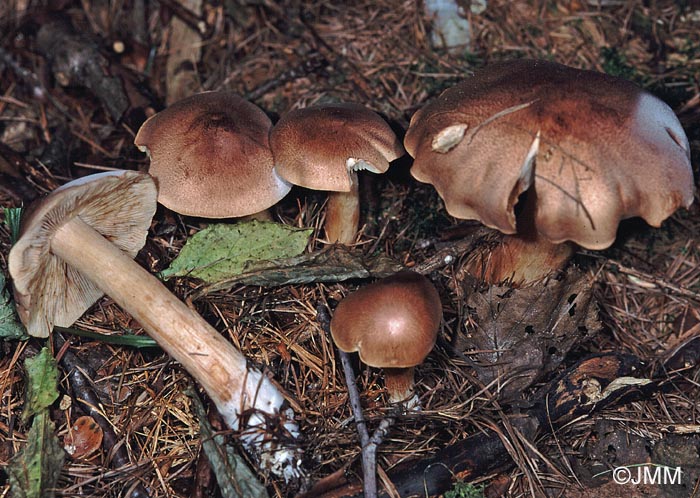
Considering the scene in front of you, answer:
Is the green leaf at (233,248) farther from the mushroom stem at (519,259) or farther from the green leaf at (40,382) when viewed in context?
the mushroom stem at (519,259)

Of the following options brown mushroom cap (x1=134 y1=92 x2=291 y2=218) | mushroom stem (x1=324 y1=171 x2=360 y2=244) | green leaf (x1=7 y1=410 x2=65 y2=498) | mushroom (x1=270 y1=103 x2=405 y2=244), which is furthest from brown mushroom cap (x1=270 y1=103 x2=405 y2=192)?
green leaf (x1=7 y1=410 x2=65 y2=498)

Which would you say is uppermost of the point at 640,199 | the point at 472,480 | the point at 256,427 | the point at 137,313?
the point at 640,199

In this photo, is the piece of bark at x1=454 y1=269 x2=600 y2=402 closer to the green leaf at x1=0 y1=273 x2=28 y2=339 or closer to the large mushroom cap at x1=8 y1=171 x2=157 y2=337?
the large mushroom cap at x1=8 y1=171 x2=157 y2=337

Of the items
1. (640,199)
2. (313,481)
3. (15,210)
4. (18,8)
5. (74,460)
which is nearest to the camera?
(640,199)

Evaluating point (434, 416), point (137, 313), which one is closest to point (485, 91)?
point (434, 416)

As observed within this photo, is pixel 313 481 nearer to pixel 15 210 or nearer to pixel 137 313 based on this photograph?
pixel 137 313
